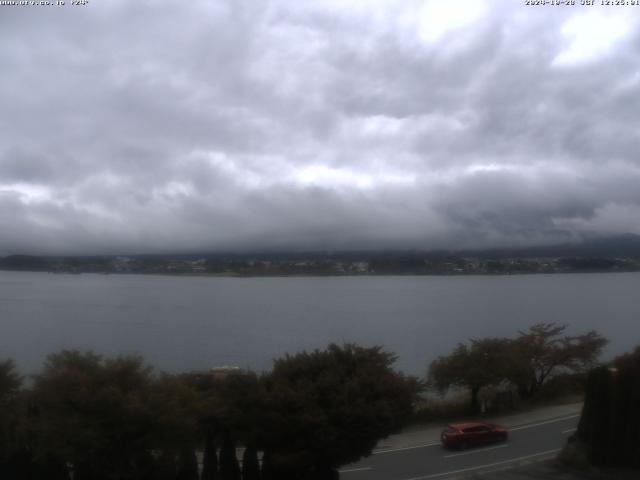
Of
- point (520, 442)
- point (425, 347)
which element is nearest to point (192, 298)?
point (425, 347)

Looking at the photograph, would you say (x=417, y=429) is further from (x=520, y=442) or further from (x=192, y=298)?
(x=192, y=298)

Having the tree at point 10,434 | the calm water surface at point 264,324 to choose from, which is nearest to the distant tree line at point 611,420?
the tree at point 10,434

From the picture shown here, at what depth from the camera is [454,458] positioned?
67.8 feet

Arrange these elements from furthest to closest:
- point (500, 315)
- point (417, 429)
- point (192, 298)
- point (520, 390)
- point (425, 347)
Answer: point (192, 298) < point (500, 315) < point (425, 347) < point (520, 390) < point (417, 429)

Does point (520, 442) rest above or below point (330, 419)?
below

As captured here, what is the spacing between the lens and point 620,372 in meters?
17.3

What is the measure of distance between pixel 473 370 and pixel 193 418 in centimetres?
1788

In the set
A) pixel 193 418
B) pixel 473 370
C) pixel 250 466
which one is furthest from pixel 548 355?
pixel 193 418

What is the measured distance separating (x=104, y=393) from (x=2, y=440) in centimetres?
235

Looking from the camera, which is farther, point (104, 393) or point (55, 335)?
point (55, 335)

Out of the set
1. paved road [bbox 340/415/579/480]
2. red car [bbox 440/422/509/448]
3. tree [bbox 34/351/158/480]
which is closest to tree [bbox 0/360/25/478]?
tree [bbox 34/351/158/480]

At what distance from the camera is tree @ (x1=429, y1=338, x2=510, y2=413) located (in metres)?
30.1

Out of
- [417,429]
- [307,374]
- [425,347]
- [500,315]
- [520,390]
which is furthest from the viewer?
[500,315]

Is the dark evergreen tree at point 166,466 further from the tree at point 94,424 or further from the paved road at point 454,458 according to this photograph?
the paved road at point 454,458
